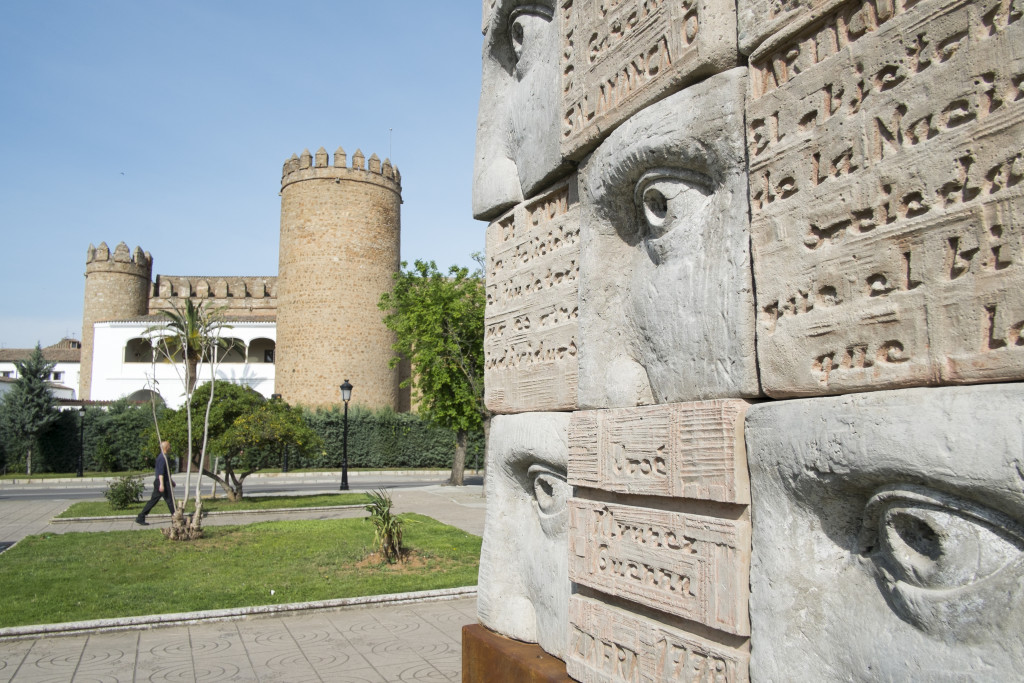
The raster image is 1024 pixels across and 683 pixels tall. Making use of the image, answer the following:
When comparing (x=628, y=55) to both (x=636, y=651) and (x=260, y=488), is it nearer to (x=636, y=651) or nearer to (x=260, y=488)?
(x=636, y=651)

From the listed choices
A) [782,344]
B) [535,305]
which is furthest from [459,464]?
[782,344]

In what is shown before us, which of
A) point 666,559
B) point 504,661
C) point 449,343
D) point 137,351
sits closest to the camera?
point 666,559

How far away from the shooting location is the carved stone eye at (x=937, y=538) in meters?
1.29

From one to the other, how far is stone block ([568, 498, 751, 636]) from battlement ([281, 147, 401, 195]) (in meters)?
32.4

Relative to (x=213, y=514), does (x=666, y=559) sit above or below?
above

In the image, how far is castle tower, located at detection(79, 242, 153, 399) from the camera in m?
38.8

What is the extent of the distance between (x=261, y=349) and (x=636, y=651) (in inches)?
1552

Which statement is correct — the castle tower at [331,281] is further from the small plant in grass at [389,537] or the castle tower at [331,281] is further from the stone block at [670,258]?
the stone block at [670,258]

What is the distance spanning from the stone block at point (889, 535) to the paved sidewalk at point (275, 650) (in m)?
3.54

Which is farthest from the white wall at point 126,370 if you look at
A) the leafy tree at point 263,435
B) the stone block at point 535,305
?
the stone block at point 535,305

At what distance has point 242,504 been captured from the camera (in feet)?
48.7

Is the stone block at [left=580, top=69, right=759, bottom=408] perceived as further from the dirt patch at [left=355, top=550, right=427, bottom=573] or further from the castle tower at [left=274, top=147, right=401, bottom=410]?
the castle tower at [left=274, top=147, right=401, bottom=410]

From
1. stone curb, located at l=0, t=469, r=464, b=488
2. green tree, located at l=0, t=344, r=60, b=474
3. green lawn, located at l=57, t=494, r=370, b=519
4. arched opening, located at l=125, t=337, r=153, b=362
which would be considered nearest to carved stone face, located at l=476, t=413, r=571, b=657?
green lawn, located at l=57, t=494, r=370, b=519

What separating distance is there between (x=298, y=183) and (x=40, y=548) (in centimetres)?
2563
